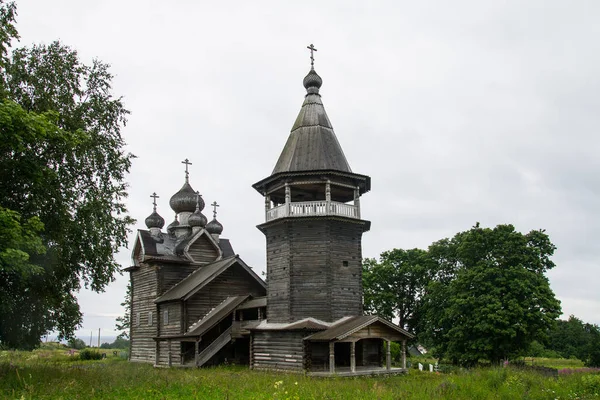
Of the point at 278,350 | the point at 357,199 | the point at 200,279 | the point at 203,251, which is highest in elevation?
the point at 357,199

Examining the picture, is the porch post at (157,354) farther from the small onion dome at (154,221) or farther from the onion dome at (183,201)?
the onion dome at (183,201)

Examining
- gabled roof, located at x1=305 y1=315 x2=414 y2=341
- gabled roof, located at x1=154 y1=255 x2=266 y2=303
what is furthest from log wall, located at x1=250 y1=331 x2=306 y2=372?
gabled roof, located at x1=154 y1=255 x2=266 y2=303

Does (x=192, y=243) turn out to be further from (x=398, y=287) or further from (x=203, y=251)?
(x=398, y=287)

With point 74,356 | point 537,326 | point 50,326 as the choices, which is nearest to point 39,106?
point 50,326

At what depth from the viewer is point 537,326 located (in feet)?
101

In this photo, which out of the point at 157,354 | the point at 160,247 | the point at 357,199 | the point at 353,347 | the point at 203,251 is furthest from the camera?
the point at 203,251

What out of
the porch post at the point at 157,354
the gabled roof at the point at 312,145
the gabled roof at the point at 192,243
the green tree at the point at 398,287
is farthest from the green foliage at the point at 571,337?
the porch post at the point at 157,354

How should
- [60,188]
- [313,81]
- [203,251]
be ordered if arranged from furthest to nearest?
[203,251], [313,81], [60,188]

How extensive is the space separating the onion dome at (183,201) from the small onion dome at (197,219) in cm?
128

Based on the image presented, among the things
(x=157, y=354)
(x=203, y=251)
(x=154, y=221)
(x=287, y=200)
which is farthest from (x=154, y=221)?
(x=287, y=200)

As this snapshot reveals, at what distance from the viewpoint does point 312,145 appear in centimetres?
2703

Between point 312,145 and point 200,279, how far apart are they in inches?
439

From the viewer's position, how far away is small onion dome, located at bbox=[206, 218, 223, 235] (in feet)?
131

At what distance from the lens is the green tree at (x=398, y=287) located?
44250 millimetres
